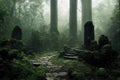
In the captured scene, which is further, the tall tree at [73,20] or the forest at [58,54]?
the tall tree at [73,20]

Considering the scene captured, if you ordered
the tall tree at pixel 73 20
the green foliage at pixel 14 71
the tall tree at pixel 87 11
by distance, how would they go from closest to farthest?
the green foliage at pixel 14 71 → the tall tree at pixel 73 20 → the tall tree at pixel 87 11

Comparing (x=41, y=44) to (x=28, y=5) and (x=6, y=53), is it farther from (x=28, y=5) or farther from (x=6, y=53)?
(x=28, y=5)

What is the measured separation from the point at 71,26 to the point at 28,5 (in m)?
9.99

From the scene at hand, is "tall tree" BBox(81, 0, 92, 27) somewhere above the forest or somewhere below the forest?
above

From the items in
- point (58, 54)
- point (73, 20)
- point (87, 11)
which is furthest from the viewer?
point (87, 11)

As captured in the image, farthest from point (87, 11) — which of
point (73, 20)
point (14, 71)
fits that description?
point (14, 71)

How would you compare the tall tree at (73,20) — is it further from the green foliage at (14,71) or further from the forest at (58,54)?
the green foliage at (14,71)

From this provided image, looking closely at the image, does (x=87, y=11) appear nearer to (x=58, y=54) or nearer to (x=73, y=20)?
(x=73, y=20)

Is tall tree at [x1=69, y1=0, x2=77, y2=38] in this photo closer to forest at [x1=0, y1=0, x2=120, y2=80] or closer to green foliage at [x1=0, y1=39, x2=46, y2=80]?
forest at [x1=0, y1=0, x2=120, y2=80]

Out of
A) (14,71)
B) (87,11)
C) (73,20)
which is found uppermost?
(87,11)

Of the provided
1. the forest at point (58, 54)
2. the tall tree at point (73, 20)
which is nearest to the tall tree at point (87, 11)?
the forest at point (58, 54)

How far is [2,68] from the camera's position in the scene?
25.5 feet

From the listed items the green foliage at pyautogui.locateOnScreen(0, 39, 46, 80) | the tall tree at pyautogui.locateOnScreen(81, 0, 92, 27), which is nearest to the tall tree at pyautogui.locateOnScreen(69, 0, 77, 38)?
the tall tree at pyautogui.locateOnScreen(81, 0, 92, 27)

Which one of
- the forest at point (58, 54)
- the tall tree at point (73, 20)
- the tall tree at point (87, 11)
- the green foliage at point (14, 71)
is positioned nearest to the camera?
the green foliage at point (14, 71)
